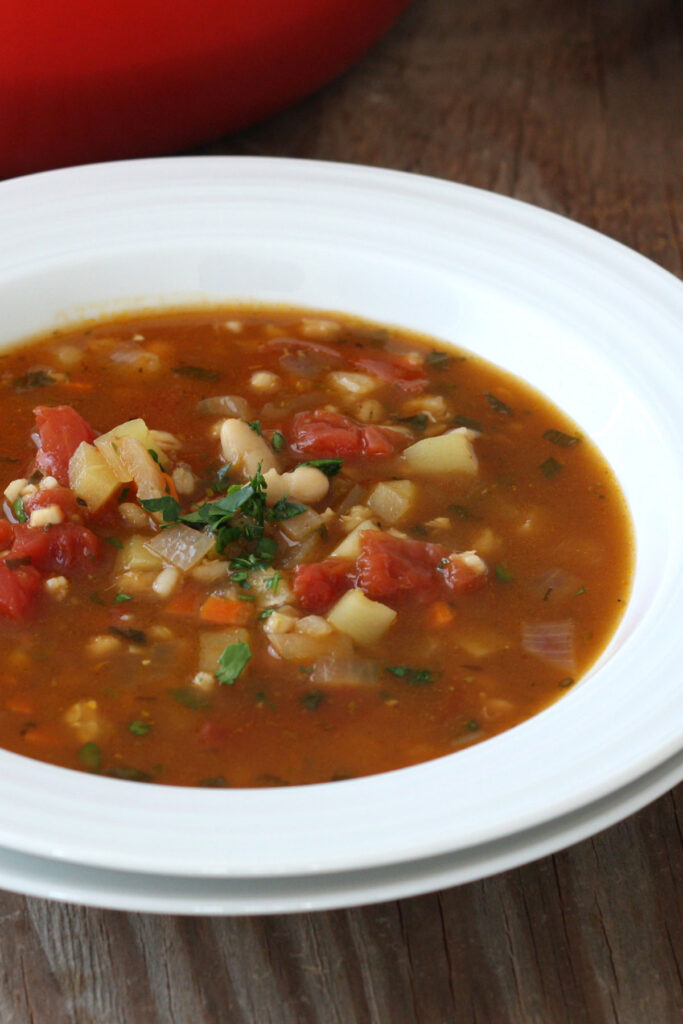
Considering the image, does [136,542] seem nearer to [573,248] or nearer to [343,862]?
[343,862]

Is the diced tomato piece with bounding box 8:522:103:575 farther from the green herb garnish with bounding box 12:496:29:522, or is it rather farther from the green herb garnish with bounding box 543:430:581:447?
the green herb garnish with bounding box 543:430:581:447

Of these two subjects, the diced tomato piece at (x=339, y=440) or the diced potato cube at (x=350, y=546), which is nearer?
the diced potato cube at (x=350, y=546)

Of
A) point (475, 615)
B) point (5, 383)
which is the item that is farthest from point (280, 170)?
point (475, 615)

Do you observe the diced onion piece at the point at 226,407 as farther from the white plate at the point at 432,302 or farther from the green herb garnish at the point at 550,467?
the green herb garnish at the point at 550,467

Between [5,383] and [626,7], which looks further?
[626,7]

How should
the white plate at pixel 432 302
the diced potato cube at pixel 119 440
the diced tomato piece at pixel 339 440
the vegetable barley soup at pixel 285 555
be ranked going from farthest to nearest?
the diced tomato piece at pixel 339 440
the diced potato cube at pixel 119 440
the vegetable barley soup at pixel 285 555
the white plate at pixel 432 302

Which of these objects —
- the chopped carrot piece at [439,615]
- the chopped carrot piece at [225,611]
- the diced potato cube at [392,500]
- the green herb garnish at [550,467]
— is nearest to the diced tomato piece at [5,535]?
the chopped carrot piece at [225,611]
